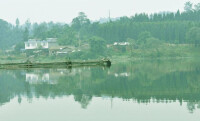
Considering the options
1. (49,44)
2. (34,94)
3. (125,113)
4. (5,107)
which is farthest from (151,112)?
(49,44)

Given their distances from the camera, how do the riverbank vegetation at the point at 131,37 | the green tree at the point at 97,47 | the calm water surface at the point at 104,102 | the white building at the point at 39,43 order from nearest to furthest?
the calm water surface at the point at 104,102 < the green tree at the point at 97,47 < the riverbank vegetation at the point at 131,37 < the white building at the point at 39,43

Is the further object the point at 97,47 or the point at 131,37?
the point at 131,37

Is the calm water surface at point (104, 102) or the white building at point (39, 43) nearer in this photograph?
the calm water surface at point (104, 102)

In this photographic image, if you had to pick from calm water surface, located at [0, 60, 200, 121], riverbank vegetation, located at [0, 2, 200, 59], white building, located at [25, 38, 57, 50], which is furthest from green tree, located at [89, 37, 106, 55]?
calm water surface, located at [0, 60, 200, 121]

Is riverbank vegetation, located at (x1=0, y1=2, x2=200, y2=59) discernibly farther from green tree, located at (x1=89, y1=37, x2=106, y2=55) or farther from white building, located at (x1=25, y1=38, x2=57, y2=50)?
white building, located at (x1=25, y1=38, x2=57, y2=50)

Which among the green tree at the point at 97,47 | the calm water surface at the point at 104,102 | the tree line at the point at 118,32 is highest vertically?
the tree line at the point at 118,32

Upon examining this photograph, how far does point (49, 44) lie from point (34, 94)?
9594 centimetres

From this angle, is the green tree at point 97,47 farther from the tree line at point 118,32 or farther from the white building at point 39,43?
the white building at point 39,43

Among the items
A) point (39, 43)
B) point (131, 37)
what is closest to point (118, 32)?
point (131, 37)

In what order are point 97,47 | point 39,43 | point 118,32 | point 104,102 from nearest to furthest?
point 104,102
point 97,47
point 39,43
point 118,32

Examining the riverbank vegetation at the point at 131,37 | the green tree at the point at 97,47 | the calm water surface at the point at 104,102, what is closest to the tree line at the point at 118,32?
the riverbank vegetation at the point at 131,37

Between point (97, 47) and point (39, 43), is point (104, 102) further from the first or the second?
point (39, 43)

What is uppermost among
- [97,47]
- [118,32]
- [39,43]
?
[118,32]

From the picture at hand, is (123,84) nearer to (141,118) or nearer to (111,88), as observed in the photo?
(111,88)
